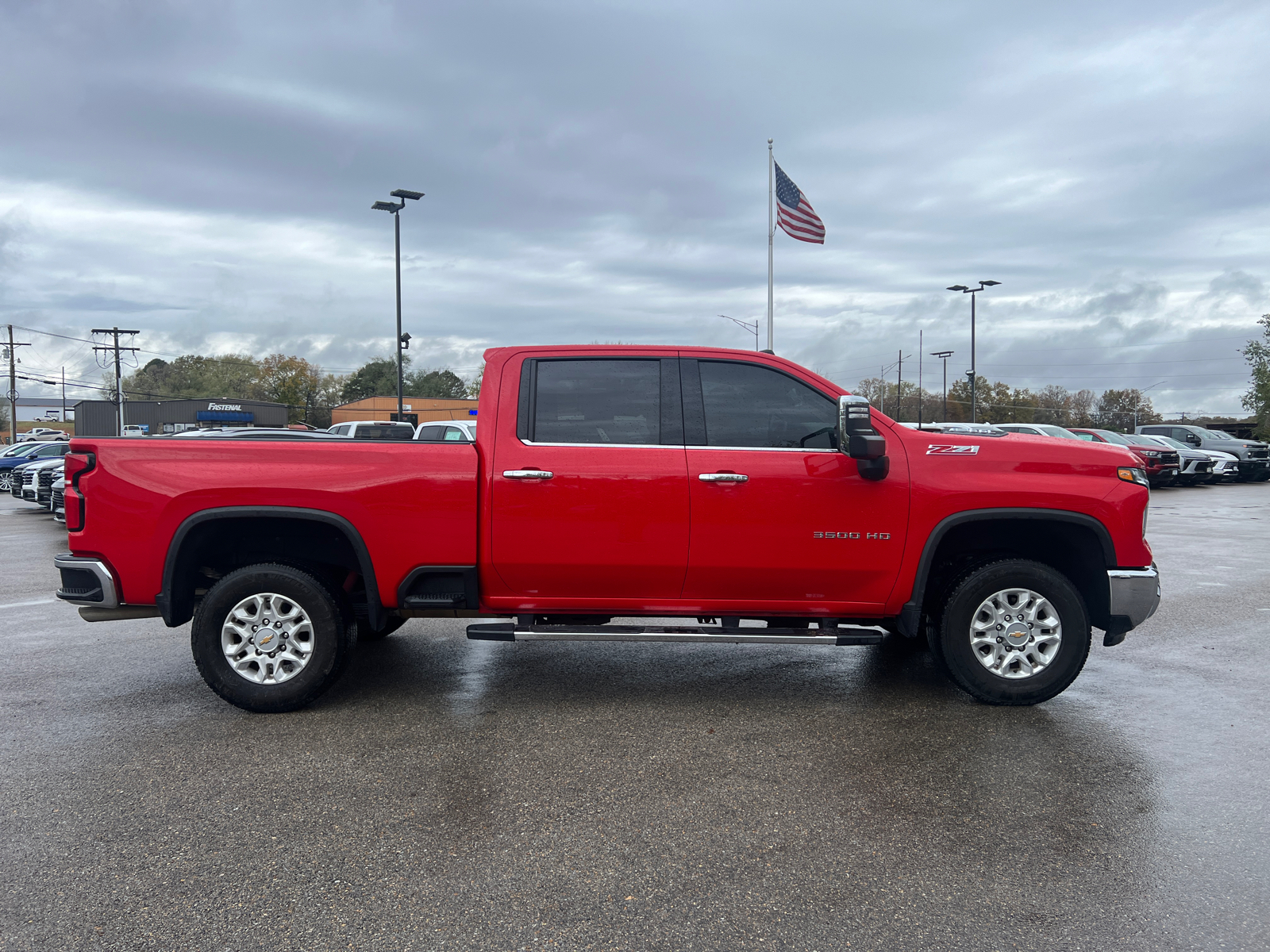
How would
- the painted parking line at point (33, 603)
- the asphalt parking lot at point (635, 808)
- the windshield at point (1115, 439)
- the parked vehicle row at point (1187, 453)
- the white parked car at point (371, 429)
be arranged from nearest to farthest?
the asphalt parking lot at point (635, 808), the painted parking line at point (33, 603), the white parked car at point (371, 429), the windshield at point (1115, 439), the parked vehicle row at point (1187, 453)

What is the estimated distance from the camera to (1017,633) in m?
5.09

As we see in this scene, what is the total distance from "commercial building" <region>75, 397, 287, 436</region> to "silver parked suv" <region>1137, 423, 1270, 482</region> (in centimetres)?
7589

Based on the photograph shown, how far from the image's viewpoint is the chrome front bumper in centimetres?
502

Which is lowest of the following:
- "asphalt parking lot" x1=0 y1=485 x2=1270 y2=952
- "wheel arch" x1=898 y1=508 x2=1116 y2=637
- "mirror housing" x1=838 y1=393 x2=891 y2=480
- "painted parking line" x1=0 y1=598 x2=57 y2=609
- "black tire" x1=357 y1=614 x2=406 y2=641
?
"painted parking line" x1=0 y1=598 x2=57 y2=609

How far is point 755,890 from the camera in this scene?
3.14 m

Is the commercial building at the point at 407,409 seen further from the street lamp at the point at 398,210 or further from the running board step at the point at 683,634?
Answer: the running board step at the point at 683,634

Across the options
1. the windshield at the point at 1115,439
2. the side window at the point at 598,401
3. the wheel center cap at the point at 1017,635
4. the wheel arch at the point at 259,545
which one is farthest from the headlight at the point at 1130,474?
the windshield at the point at 1115,439

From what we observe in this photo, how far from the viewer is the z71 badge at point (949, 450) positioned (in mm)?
5055

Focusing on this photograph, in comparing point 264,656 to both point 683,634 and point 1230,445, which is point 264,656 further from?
point 1230,445

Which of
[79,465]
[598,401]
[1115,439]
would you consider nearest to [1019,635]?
[598,401]

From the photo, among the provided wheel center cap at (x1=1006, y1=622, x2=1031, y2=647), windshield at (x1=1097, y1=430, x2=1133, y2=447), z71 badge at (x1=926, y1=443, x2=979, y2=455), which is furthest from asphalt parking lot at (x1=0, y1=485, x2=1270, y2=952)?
windshield at (x1=1097, y1=430, x2=1133, y2=447)

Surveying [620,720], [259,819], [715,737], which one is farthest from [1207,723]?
[259,819]

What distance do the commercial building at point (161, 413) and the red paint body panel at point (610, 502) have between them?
3449 inches

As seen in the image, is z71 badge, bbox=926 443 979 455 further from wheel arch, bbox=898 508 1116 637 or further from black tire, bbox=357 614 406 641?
black tire, bbox=357 614 406 641
